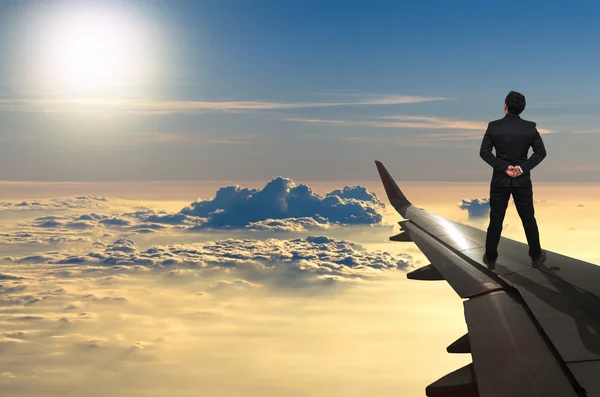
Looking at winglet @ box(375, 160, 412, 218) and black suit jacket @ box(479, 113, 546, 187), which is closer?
black suit jacket @ box(479, 113, 546, 187)

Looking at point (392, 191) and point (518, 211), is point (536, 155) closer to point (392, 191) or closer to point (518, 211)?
point (518, 211)

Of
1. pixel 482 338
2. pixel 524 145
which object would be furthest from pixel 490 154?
pixel 482 338

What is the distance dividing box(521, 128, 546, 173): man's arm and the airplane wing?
2.11 m

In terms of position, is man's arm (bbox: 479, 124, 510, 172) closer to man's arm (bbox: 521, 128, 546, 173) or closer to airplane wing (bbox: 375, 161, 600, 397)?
man's arm (bbox: 521, 128, 546, 173)

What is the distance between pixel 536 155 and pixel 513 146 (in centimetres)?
56

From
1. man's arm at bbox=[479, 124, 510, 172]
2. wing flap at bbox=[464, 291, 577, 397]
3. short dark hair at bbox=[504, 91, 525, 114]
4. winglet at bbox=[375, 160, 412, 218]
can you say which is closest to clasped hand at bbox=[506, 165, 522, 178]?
man's arm at bbox=[479, 124, 510, 172]

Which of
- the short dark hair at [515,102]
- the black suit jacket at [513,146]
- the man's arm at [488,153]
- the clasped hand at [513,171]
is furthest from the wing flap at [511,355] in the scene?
the short dark hair at [515,102]

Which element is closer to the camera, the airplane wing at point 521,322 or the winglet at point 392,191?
the airplane wing at point 521,322

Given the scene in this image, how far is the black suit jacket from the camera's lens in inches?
452

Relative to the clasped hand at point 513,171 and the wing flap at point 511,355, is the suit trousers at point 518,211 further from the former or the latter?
the wing flap at point 511,355

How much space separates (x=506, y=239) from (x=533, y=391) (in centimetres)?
988

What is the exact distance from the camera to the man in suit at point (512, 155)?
11477mm

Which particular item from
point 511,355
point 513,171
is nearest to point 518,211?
point 513,171

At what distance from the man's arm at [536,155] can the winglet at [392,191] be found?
922 centimetres
